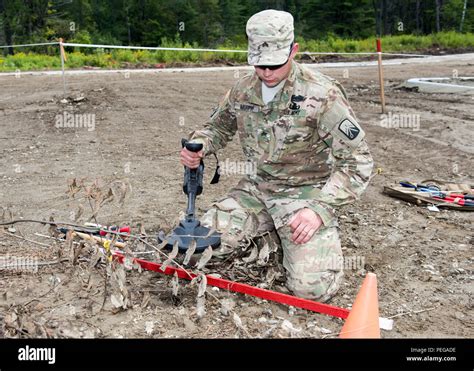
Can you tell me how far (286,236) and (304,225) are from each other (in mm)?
398

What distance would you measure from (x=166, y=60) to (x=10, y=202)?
1271cm

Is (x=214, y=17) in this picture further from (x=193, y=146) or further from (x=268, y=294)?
(x=268, y=294)

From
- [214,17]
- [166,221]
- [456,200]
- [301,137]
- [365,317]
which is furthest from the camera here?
[214,17]

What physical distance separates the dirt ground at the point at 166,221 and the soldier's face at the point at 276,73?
101 cm

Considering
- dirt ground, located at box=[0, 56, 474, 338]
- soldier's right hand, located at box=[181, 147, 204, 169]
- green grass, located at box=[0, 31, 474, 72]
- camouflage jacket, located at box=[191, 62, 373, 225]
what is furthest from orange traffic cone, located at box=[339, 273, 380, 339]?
green grass, located at box=[0, 31, 474, 72]

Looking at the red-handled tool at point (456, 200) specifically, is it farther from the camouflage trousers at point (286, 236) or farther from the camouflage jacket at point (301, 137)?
the camouflage trousers at point (286, 236)

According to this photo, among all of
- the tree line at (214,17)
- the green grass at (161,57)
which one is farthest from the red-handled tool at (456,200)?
the tree line at (214,17)

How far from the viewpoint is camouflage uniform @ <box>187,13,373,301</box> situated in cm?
338

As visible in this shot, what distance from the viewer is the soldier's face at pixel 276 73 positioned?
3.35 metres

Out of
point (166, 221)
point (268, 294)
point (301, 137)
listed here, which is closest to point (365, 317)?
point (268, 294)

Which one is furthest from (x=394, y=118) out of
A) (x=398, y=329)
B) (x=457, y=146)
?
(x=398, y=329)

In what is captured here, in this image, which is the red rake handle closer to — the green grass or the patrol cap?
the patrol cap

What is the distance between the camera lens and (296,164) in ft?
12.3

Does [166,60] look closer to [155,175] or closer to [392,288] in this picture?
[155,175]
